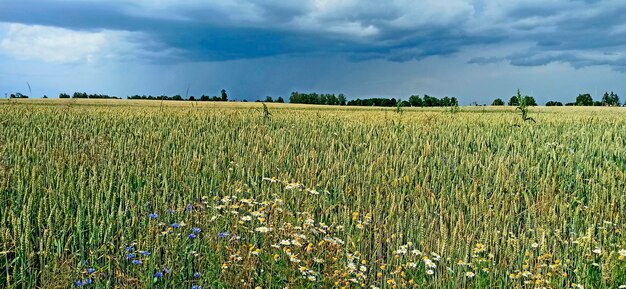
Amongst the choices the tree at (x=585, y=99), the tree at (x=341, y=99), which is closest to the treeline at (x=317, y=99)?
the tree at (x=341, y=99)

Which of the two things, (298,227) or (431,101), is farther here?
(431,101)

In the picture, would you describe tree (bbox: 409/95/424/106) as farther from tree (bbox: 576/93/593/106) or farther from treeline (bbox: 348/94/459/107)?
tree (bbox: 576/93/593/106)

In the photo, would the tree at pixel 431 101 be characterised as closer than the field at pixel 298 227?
No

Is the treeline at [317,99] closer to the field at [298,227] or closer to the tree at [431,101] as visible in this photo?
the tree at [431,101]

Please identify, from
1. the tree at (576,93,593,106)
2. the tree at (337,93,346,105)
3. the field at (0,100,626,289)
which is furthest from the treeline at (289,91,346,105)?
A: the field at (0,100,626,289)

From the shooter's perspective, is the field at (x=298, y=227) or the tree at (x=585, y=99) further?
the tree at (x=585, y=99)

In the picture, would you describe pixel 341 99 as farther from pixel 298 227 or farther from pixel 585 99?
pixel 298 227

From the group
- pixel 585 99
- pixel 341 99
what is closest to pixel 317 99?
pixel 341 99

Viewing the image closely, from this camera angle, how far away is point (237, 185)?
14.5ft

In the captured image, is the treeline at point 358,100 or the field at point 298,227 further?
the treeline at point 358,100

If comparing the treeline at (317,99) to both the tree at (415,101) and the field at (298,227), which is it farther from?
the field at (298,227)

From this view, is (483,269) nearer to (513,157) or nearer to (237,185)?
(237,185)

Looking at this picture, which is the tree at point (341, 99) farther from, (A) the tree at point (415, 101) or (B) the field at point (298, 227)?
(B) the field at point (298, 227)

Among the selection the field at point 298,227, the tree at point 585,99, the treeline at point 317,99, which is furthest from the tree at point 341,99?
the field at point 298,227
